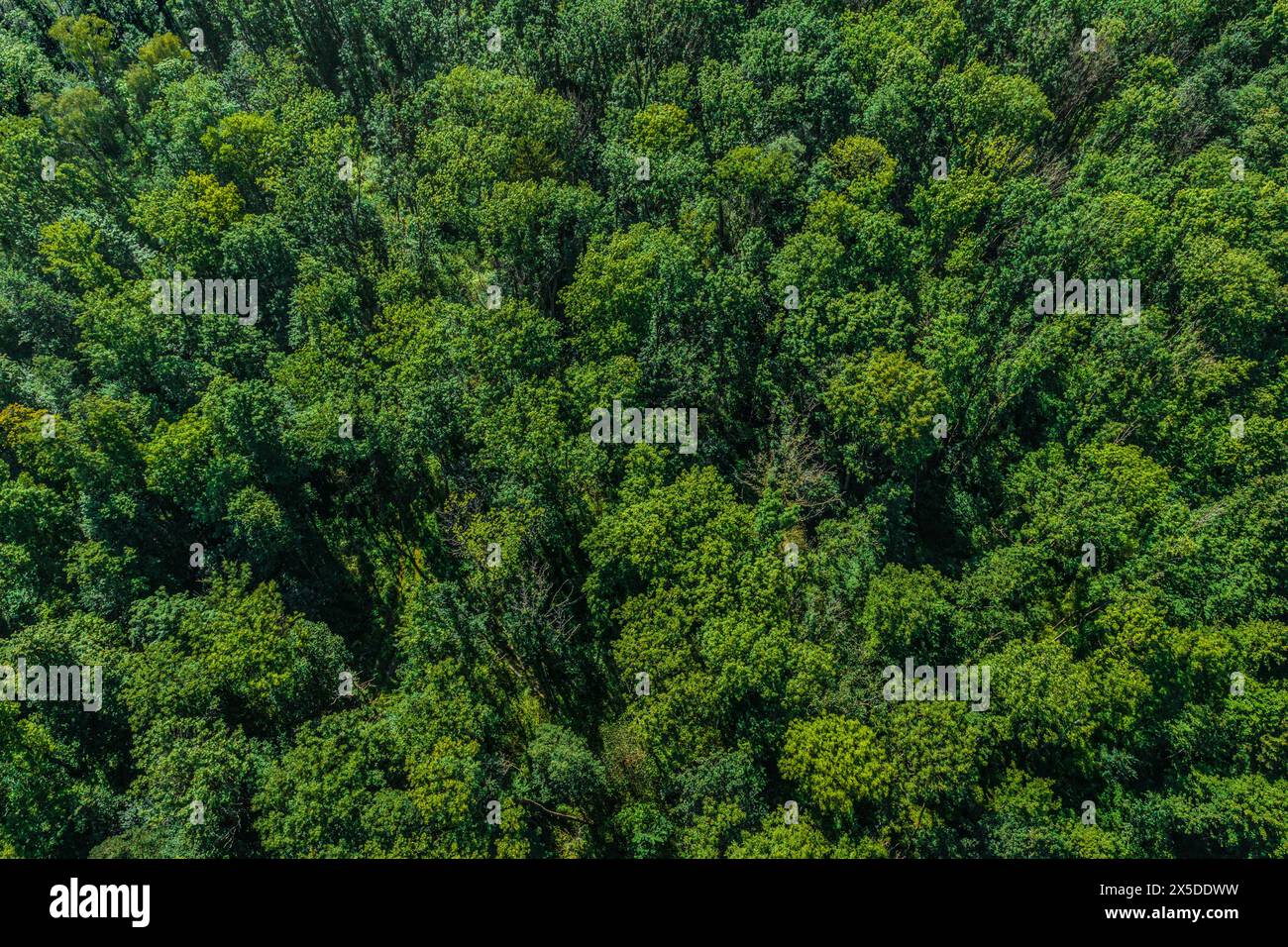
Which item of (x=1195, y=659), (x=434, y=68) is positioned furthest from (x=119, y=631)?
(x=1195, y=659)

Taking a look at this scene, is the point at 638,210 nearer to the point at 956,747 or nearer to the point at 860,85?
the point at 860,85

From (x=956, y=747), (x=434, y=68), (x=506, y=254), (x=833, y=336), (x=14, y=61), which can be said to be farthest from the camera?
(x=14, y=61)

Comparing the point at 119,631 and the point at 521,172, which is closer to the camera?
the point at 119,631

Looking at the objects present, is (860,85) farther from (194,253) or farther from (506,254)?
(194,253)

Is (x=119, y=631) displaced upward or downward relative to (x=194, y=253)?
downward

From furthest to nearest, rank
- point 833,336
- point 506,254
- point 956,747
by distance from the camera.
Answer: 1. point 506,254
2. point 833,336
3. point 956,747

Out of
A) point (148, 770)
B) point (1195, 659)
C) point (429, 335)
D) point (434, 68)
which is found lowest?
point (148, 770)
